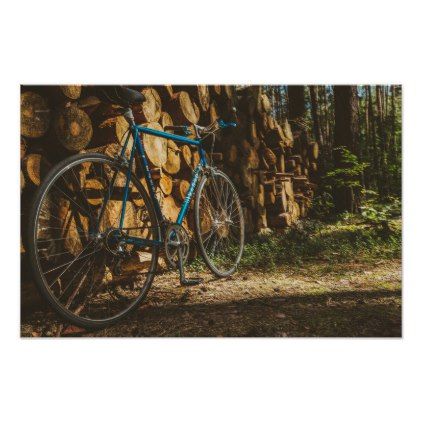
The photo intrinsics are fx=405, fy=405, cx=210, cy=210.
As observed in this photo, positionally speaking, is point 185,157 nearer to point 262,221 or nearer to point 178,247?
point 178,247

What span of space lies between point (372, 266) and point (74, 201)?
1.93 m

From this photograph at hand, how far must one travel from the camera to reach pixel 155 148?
8.07ft

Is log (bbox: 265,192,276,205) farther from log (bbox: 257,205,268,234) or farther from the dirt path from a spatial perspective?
the dirt path

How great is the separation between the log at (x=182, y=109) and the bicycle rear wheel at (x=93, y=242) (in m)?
0.72

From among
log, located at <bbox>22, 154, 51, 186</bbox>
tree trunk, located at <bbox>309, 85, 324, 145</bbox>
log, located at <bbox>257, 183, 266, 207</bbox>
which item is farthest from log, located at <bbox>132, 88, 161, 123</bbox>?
log, located at <bbox>257, 183, 266, 207</bbox>

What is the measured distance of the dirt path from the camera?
2.01m

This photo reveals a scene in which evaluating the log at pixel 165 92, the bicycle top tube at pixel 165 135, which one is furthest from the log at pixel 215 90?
the bicycle top tube at pixel 165 135

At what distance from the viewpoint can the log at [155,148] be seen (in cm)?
239

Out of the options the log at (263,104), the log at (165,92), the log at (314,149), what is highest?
the log at (263,104)

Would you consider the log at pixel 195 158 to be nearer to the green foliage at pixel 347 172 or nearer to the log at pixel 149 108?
the log at pixel 149 108

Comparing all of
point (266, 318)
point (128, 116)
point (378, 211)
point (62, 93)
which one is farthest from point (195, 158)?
point (378, 211)

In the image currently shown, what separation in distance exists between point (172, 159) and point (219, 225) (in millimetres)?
543

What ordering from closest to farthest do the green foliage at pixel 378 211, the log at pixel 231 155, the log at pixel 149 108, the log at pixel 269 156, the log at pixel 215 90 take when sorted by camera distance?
the log at pixel 149 108 → the green foliage at pixel 378 211 → the log at pixel 215 90 → the log at pixel 231 155 → the log at pixel 269 156
